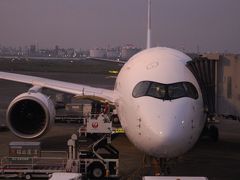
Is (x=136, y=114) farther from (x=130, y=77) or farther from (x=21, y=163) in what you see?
(x=21, y=163)

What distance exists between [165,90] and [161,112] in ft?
2.60

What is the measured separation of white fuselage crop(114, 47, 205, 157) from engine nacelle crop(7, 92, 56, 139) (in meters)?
4.11

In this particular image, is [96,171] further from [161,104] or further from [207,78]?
[207,78]

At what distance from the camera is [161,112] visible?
10.2 meters

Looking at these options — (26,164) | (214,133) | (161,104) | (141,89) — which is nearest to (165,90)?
(161,104)

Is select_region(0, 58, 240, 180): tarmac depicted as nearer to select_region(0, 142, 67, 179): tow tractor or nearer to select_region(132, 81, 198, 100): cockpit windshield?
select_region(0, 142, 67, 179): tow tractor

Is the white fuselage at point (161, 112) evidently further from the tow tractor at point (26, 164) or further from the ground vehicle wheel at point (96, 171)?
the tow tractor at point (26, 164)

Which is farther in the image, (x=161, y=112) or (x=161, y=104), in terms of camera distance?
(x=161, y=104)

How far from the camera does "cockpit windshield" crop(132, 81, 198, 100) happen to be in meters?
10.7

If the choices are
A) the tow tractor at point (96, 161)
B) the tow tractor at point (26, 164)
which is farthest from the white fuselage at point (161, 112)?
the tow tractor at point (26, 164)

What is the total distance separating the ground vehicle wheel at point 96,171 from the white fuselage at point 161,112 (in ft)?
5.02

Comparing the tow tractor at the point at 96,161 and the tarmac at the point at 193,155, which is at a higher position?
the tow tractor at the point at 96,161

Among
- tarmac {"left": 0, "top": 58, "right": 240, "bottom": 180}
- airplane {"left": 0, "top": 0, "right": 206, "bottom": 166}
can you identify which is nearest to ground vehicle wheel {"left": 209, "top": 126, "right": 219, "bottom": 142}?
tarmac {"left": 0, "top": 58, "right": 240, "bottom": 180}

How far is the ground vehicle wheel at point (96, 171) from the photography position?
1273 cm
